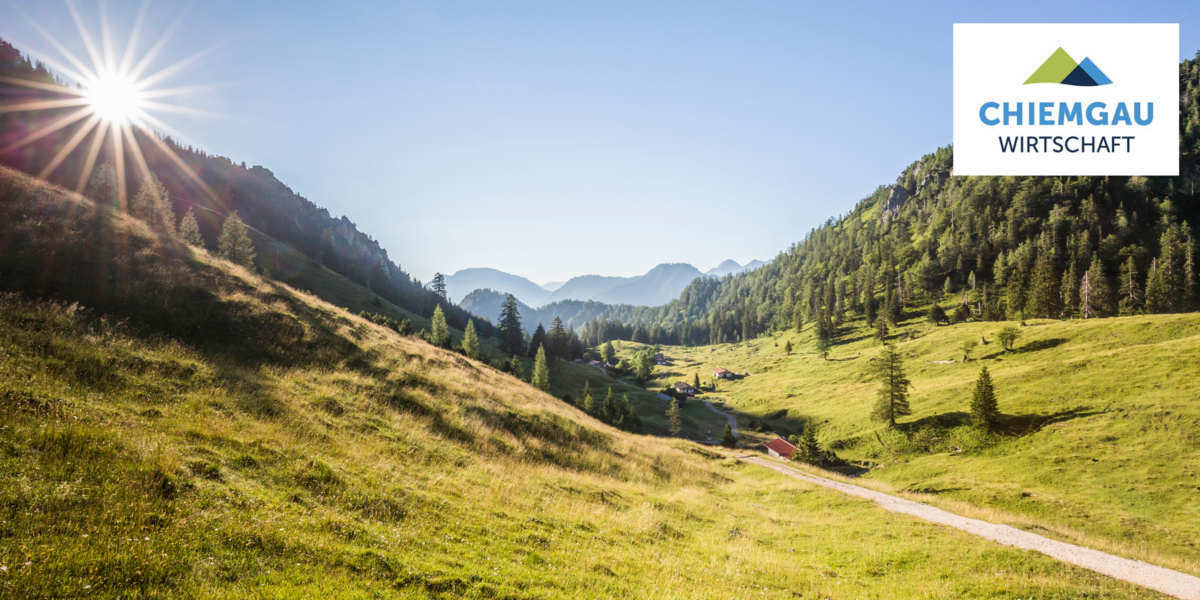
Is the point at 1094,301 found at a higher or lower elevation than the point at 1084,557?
higher

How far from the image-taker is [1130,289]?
107688 millimetres

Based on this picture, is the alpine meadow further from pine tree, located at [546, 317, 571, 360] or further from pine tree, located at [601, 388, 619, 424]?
pine tree, located at [546, 317, 571, 360]

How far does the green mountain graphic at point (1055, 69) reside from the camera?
70.2 m

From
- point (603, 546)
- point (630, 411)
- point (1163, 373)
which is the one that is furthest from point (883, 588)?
point (1163, 373)

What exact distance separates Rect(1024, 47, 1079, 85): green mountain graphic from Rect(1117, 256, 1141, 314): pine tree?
73436mm

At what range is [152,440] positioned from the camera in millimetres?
10484

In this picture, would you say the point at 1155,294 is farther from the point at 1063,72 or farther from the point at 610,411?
the point at 610,411

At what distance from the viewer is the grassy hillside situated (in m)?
7.48

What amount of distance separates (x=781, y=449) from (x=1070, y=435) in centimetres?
3191

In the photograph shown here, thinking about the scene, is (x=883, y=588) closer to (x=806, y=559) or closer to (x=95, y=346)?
(x=806, y=559)

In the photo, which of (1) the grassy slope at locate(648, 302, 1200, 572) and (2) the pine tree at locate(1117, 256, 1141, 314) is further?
(2) the pine tree at locate(1117, 256, 1141, 314)

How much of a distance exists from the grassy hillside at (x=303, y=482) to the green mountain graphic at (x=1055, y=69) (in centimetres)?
9250

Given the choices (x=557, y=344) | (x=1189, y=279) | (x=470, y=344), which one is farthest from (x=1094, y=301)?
(x=470, y=344)

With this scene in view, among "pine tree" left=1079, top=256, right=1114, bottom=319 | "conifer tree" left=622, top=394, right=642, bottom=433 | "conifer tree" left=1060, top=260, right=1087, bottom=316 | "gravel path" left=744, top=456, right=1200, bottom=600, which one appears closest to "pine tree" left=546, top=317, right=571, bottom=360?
"conifer tree" left=622, top=394, right=642, bottom=433
